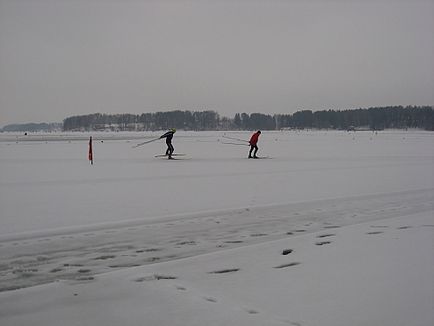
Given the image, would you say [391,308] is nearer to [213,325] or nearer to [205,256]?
[213,325]

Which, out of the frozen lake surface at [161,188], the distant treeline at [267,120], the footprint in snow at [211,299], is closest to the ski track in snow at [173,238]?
the footprint in snow at [211,299]

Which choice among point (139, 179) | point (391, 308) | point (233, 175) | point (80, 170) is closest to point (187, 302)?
point (391, 308)

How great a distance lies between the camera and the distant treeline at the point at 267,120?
152 meters

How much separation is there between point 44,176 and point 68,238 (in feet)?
29.5

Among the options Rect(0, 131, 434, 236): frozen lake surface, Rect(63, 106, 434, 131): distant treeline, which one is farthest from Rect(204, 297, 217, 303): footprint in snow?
Rect(63, 106, 434, 131): distant treeline

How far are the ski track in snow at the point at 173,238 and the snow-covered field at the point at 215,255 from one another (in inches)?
0.9

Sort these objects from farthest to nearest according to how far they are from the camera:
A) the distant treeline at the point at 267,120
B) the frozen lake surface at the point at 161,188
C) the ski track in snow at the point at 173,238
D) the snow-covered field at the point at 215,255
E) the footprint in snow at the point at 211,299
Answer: the distant treeline at the point at 267,120 → the frozen lake surface at the point at 161,188 → the ski track in snow at the point at 173,238 → the footprint in snow at the point at 211,299 → the snow-covered field at the point at 215,255

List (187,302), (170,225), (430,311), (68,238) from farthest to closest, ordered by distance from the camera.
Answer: (170,225), (68,238), (187,302), (430,311)

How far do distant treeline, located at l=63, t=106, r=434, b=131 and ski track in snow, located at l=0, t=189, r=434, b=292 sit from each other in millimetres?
147005

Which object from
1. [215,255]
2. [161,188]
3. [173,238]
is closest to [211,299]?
[215,255]

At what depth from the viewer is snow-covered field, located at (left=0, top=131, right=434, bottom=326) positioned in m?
3.86

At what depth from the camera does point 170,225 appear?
7730 mm

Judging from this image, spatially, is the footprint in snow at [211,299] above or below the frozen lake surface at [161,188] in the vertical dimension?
below

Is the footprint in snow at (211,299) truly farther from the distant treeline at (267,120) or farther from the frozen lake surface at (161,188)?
the distant treeline at (267,120)
